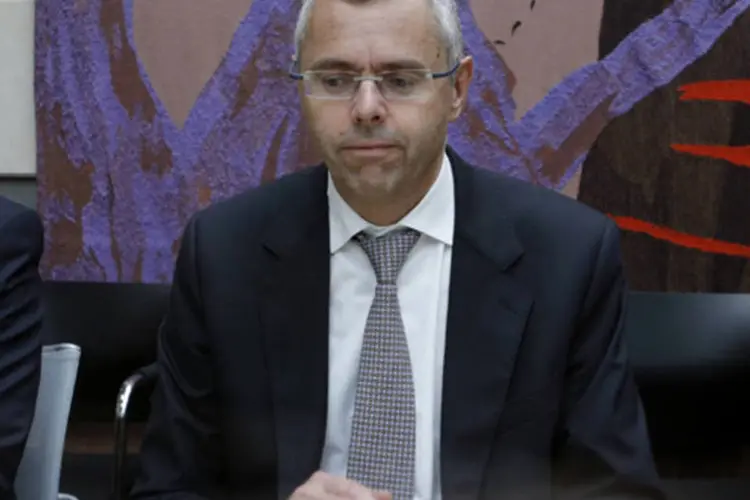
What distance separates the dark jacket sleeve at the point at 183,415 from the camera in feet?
3.99

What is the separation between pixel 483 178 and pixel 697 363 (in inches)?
33.1

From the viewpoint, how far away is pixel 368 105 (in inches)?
43.5

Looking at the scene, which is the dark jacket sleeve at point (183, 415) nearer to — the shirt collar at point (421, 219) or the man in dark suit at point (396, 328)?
the man in dark suit at point (396, 328)

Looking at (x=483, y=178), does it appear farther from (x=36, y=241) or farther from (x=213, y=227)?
(x=36, y=241)

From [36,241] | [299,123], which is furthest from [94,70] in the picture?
[36,241]

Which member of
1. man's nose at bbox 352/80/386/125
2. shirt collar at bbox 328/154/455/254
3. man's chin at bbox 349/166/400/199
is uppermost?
man's nose at bbox 352/80/386/125

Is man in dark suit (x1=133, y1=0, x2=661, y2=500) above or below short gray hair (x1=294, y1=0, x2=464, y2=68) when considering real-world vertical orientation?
below

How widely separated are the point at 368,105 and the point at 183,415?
1.65ft

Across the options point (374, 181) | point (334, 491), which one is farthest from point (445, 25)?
point (334, 491)

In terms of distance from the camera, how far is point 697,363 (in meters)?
1.91

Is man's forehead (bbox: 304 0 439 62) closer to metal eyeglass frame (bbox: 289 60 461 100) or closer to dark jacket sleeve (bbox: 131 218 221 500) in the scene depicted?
metal eyeglass frame (bbox: 289 60 461 100)

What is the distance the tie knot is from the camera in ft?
4.10

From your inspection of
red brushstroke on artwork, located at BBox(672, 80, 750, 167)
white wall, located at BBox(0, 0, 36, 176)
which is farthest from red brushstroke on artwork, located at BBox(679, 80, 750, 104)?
white wall, located at BBox(0, 0, 36, 176)

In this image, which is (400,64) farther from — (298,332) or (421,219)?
(298,332)
